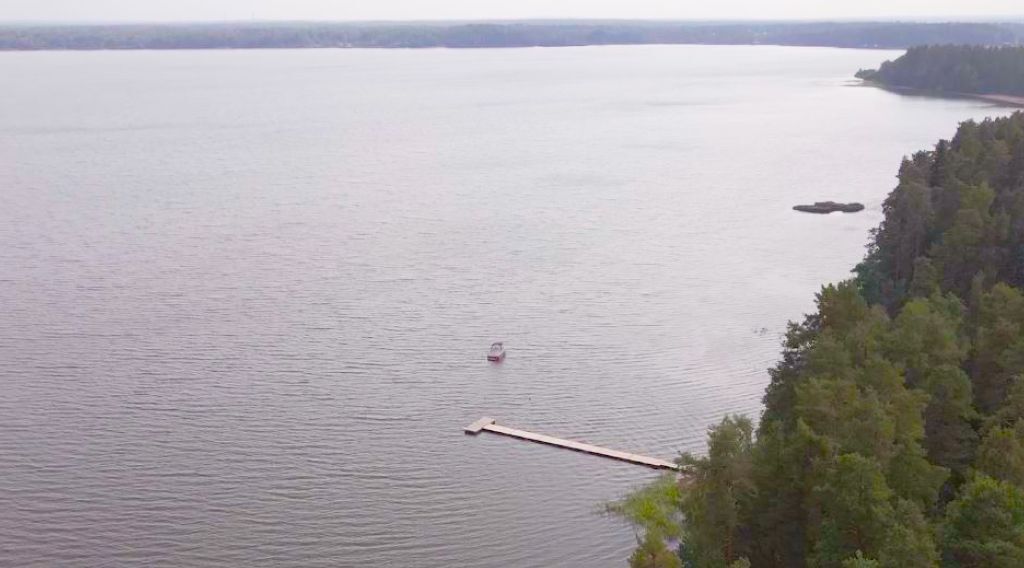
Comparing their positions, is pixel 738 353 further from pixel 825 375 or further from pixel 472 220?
pixel 472 220

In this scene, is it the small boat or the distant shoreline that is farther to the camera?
the distant shoreline

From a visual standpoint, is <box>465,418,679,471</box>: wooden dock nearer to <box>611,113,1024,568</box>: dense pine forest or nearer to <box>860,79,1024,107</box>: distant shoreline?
<box>611,113,1024,568</box>: dense pine forest

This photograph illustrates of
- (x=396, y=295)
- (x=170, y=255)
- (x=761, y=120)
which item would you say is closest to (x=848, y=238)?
(x=396, y=295)

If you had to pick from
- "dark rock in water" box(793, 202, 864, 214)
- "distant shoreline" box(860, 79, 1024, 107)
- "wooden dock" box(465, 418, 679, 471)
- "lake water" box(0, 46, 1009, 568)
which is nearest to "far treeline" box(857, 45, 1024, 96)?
"distant shoreline" box(860, 79, 1024, 107)

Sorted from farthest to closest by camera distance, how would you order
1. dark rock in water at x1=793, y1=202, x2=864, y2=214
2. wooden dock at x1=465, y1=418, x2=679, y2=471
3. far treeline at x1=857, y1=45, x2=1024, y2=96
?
1. far treeline at x1=857, y1=45, x2=1024, y2=96
2. dark rock in water at x1=793, y1=202, x2=864, y2=214
3. wooden dock at x1=465, y1=418, x2=679, y2=471

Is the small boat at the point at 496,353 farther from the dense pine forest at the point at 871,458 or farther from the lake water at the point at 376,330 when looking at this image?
the dense pine forest at the point at 871,458

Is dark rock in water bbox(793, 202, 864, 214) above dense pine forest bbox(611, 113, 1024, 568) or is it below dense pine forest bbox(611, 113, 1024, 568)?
below

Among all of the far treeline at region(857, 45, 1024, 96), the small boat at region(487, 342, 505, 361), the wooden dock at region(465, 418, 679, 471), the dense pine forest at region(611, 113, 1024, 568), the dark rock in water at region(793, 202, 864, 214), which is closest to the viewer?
the dense pine forest at region(611, 113, 1024, 568)

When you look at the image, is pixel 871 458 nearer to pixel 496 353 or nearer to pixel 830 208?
pixel 496 353
